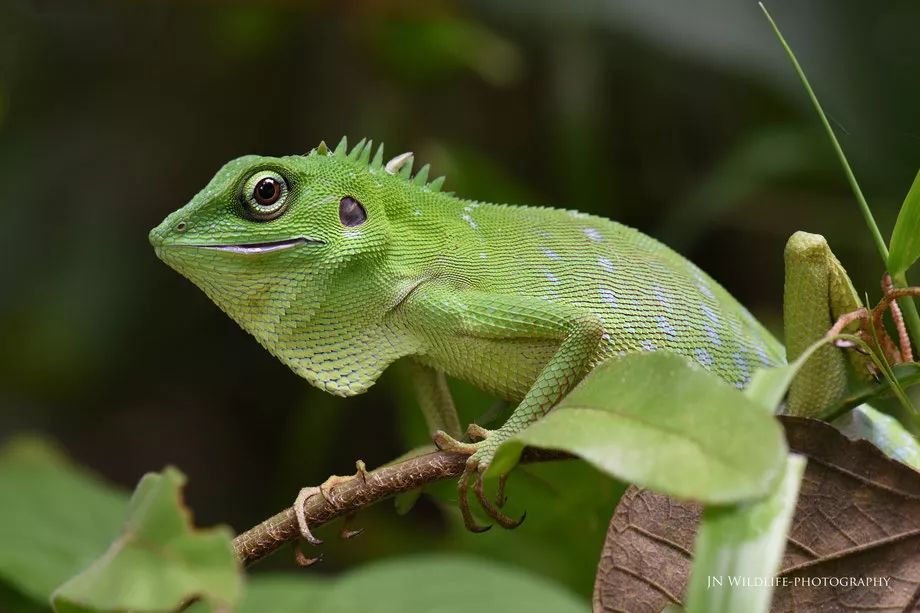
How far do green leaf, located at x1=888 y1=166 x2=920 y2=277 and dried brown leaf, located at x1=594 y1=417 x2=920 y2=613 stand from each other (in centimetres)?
27

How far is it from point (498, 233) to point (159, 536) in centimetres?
101

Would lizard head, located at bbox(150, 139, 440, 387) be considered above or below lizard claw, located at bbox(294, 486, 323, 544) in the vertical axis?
above

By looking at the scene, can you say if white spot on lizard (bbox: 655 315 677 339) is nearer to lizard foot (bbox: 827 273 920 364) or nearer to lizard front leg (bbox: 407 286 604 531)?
lizard front leg (bbox: 407 286 604 531)

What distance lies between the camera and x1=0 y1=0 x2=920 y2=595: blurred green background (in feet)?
10.8

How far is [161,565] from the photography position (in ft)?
3.20

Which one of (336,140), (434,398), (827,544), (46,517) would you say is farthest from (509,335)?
(336,140)

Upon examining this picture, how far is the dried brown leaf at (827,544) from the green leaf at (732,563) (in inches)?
14.1

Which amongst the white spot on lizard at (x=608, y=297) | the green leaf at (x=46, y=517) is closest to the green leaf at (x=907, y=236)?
the white spot on lizard at (x=608, y=297)

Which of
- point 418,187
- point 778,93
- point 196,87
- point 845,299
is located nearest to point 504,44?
point 778,93

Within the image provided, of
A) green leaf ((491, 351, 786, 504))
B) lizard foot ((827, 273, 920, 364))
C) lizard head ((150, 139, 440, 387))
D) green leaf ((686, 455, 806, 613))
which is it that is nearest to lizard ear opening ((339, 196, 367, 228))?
lizard head ((150, 139, 440, 387))

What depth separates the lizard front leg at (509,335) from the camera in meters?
1.47

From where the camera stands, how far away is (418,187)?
1874mm

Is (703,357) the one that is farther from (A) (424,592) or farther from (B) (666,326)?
(A) (424,592)

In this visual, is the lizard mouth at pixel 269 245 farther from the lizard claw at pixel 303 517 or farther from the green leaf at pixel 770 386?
the green leaf at pixel 770 386
